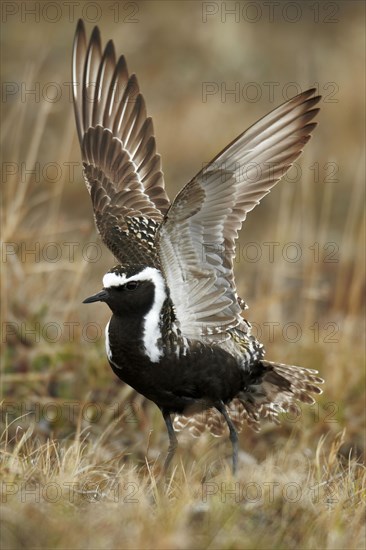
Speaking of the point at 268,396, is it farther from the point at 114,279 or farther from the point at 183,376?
the point at 114,279

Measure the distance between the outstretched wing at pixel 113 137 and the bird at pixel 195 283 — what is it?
0.8 inches

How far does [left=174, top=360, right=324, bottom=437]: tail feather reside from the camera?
597 cm

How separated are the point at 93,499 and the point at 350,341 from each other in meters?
4.06

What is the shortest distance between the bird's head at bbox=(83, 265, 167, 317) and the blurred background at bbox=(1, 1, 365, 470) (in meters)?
1.24

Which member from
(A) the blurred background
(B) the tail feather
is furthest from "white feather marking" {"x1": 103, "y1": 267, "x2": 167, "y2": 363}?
(A) the blurred background

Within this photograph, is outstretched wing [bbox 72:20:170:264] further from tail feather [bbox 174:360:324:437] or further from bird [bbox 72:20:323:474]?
tail feather [bbox 174:360:324:437]

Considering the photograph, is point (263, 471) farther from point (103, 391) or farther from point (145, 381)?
point (103, 391)

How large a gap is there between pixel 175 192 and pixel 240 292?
18.8 feet

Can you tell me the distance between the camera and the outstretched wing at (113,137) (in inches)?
235

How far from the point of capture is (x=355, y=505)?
4527mm

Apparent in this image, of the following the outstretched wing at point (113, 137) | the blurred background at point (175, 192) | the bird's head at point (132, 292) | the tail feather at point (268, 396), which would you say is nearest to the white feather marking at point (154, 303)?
the bird's head at point (132, 292)

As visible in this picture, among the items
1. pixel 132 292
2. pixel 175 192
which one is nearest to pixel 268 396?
pixel 132 292

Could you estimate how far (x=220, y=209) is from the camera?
16.2 ft

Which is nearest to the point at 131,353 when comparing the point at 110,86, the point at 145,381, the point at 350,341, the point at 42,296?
the point at 145,381
